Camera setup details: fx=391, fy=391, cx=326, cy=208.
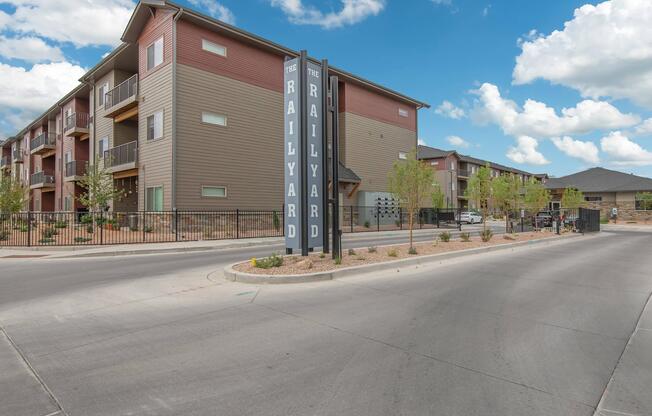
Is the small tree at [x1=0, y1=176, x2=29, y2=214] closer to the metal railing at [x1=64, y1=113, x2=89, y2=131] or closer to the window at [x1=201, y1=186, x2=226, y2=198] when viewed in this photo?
the metal railing at [x1=64, y1=113, x2=89, y2=131]

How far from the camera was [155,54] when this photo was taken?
22.4m

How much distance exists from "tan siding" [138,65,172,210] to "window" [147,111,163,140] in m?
0.26

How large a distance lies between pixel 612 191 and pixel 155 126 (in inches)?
2126

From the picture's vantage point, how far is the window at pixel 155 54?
21844 millimetres

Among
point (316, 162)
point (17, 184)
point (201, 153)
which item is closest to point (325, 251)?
point (316, 162)

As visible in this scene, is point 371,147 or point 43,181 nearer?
point 371,147

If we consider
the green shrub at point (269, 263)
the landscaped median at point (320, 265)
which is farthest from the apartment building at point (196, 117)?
the green shrub at point (269, 263)

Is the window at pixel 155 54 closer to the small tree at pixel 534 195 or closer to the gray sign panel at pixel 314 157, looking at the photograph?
the gray sign panel at pixel 314 157

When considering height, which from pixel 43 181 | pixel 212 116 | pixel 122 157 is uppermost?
pixel 212 116

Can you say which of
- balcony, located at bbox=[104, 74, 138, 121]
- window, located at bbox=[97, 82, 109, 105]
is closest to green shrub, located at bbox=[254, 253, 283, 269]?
balcony, located at bbox=[104, 74, 138, 121]

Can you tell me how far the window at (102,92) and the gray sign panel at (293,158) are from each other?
77.7ft

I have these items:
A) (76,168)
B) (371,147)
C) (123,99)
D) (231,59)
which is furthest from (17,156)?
(371,147)

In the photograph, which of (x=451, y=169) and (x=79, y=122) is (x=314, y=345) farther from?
(x=451, y=169)

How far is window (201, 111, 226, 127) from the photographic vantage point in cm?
2194
